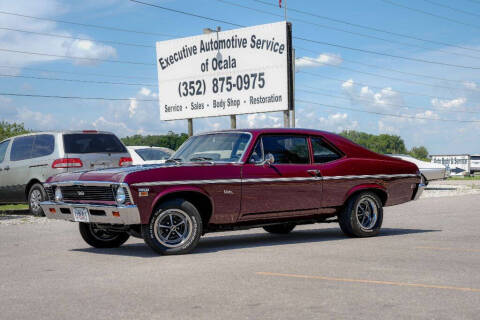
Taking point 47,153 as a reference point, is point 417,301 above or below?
below

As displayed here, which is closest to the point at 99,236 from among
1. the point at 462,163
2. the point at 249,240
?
the point at 249,240

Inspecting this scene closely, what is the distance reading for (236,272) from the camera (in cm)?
692

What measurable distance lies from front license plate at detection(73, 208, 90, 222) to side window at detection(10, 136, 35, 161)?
7.45 meters

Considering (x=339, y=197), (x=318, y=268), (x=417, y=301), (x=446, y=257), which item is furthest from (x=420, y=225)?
(x=417, y=301)

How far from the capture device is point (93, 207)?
8367 mm

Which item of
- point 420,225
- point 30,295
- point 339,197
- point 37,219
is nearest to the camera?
point 30,295

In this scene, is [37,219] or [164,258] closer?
[164,258]

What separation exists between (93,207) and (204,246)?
5.93 ft

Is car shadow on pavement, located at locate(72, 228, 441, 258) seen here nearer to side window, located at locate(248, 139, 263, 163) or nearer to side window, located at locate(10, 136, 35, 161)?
side window, located at locate(248, 139, 263, 163)

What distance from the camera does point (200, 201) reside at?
346 inches

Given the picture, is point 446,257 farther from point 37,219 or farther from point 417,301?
point 37,219

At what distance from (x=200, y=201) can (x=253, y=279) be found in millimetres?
2455

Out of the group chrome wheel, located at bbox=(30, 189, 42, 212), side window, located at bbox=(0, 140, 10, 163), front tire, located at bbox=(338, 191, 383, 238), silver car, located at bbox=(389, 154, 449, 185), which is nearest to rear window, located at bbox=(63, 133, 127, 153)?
chrome wheel, located at bbox=(30, 189, 42, 212)

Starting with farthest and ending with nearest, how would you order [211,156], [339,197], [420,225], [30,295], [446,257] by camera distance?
[420,225] < [339,197] < [211,156] < [446,257] < [30,295]
